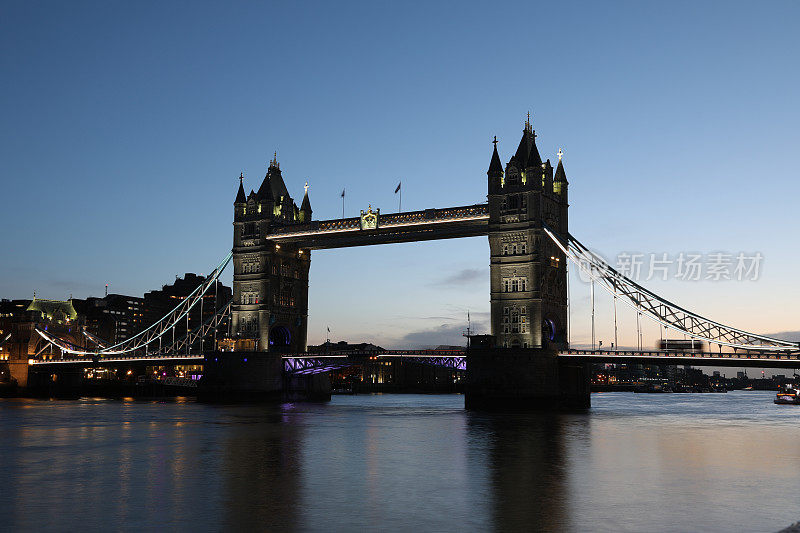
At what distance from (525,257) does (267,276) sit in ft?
101

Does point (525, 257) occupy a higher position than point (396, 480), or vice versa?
point (525, 257)

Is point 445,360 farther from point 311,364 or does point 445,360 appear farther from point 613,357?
point 311,364

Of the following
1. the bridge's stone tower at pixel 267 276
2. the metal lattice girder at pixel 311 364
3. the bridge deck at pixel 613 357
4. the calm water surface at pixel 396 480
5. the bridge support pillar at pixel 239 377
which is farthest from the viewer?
the bridge's stone tower at pixel 267 276

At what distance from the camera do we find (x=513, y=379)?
67.3m

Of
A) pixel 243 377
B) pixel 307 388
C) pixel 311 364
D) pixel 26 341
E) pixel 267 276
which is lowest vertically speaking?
pixel 307 388

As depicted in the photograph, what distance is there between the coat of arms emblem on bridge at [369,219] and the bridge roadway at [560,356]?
13.1 m

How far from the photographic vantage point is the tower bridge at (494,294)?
67.4m

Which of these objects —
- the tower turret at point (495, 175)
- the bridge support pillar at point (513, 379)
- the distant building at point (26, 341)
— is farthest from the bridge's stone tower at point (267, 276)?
the distant building at point (26, 341)

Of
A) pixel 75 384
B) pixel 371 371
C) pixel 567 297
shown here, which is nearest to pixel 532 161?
pixel 567 297

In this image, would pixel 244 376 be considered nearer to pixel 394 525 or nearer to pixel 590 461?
pixel 590 461

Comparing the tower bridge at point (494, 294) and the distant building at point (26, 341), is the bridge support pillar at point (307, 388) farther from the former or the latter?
the distant building at point (26, 341)

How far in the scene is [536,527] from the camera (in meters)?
18.4

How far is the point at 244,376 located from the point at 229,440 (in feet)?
146

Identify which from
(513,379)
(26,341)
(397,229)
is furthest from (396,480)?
(26,341)
